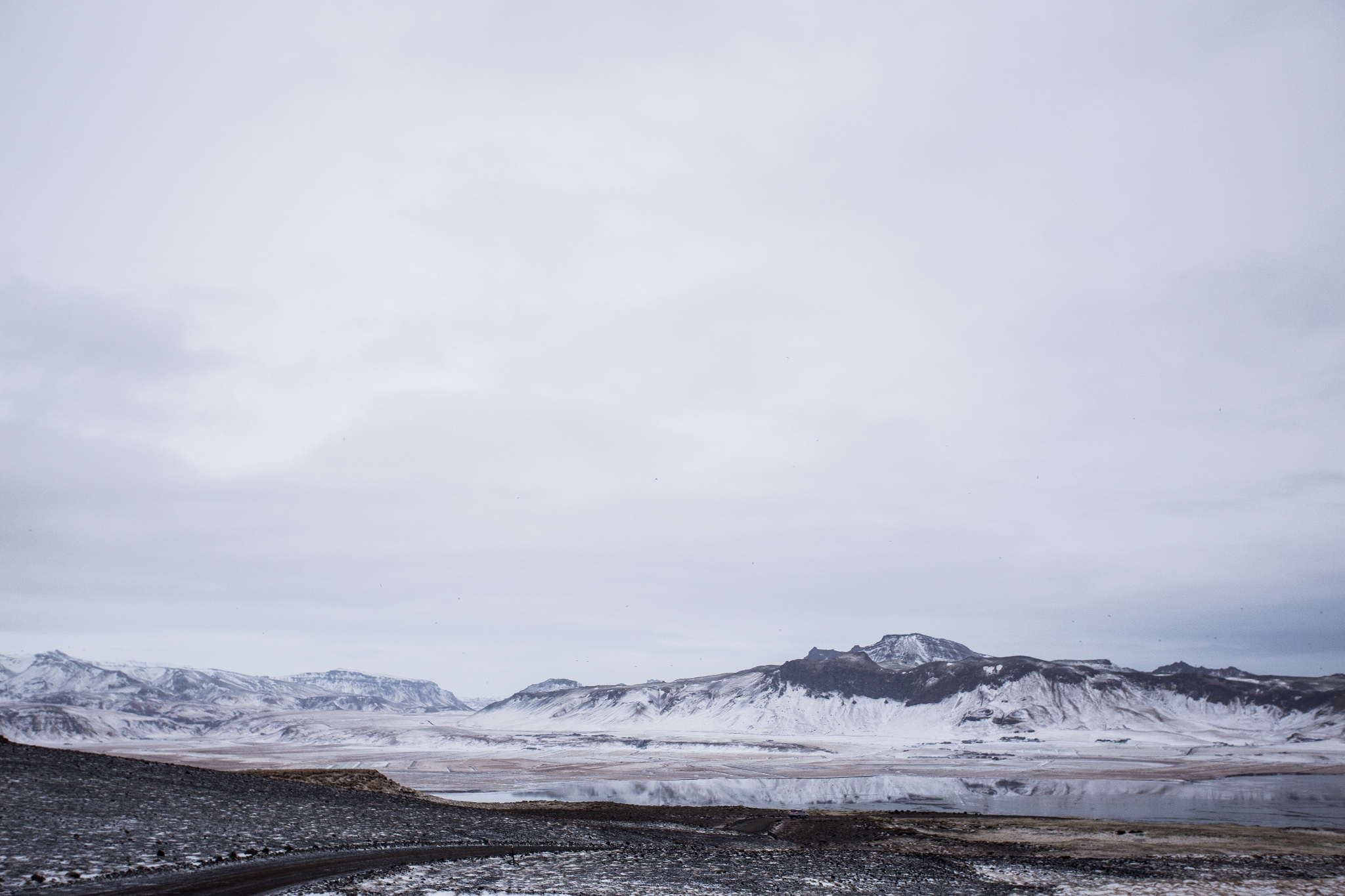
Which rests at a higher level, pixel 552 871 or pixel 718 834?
pixel 552 871

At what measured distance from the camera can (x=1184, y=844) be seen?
119 ft

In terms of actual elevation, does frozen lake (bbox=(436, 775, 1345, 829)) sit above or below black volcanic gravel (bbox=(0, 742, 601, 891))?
below

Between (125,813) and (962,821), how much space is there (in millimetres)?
42664

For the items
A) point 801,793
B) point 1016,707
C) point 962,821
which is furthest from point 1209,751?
point 962,821

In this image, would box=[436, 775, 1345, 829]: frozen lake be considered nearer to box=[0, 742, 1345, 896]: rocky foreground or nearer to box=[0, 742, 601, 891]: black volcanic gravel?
box=[0, 742, 1345, 896]: rocky foreground

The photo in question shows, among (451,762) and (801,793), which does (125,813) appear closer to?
(801,793)

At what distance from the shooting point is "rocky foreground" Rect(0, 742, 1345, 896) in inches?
836

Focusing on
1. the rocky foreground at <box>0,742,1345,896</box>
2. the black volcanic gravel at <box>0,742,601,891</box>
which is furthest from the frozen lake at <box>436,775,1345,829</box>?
the black volcanic gravel at <box>0,742,601,891</box>

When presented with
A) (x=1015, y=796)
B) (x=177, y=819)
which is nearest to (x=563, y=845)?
(x=177, y=819)

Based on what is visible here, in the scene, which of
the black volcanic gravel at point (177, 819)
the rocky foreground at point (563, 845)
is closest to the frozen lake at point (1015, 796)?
the rocky foreground at point (563, 845)

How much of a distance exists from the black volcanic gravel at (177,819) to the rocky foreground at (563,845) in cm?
11

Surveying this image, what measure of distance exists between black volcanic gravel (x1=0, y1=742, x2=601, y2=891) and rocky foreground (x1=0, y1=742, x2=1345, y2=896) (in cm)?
11

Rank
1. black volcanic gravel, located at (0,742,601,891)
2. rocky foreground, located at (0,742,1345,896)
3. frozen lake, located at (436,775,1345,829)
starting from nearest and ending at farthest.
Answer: black volcanic gravel, located at (0,742,601,891)
rocky foreground, located at (0,742,1345,896)
frozen lake, located at (436,775,1345,829)

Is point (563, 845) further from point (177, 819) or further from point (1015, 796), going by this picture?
point (1015, 796)
